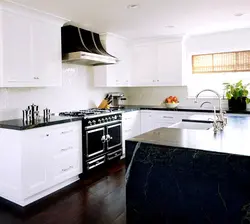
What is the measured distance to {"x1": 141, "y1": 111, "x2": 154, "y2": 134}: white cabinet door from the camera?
16.3 feet

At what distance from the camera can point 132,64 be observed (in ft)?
17.6

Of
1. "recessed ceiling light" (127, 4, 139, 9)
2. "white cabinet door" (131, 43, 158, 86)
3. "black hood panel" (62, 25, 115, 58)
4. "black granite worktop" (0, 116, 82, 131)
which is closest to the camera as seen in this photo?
"black granite worktop" (0, 116, 82, 131)

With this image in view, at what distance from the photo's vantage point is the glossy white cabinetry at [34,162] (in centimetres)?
278

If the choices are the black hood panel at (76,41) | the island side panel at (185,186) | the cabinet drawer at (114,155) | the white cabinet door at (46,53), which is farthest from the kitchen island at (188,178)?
the black hood panel at (76,41)

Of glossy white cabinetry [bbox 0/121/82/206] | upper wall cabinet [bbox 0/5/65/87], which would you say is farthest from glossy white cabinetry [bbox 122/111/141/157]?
upper wall cabinet [bbox 0/5/65/87]

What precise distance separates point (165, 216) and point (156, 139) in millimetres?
597

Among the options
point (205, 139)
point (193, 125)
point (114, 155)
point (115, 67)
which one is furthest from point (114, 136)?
point (205, 139)

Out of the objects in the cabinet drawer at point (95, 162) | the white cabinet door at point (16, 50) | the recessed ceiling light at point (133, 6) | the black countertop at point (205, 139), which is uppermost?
the recessed ceiling light at point (133, 6)

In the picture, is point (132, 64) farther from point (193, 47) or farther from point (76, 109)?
point (76, 109)

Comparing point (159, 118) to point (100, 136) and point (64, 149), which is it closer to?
point (100, 136)

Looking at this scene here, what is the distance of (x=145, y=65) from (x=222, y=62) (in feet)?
4.98

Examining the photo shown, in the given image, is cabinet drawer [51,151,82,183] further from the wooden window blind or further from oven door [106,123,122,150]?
the wooden window blind

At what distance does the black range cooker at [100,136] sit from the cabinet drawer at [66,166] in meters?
0.15

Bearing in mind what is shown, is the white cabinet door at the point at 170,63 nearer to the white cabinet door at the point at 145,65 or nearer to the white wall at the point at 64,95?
the white cabinet door at the point at 145,65
